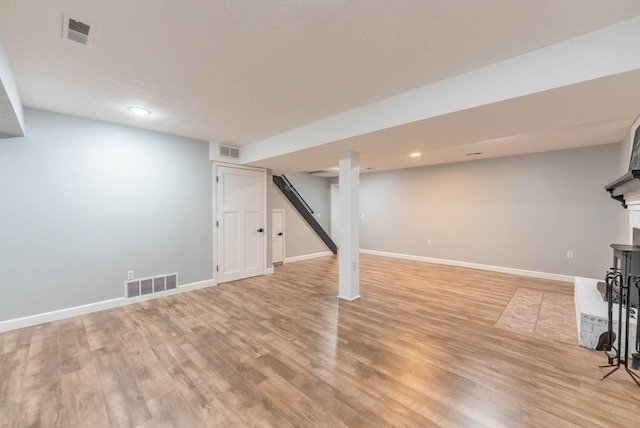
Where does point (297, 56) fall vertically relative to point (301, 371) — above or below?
above

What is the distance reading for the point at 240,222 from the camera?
191 inches

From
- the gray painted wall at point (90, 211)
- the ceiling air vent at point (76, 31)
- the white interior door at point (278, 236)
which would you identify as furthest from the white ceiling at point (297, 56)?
the white interior door at point (278, 236)

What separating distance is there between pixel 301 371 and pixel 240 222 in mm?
3291

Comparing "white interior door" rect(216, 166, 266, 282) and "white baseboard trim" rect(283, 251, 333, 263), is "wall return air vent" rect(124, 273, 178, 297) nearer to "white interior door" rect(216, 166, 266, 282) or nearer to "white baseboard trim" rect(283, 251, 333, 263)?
"white interior door" rect(216, 166, 266, 282)

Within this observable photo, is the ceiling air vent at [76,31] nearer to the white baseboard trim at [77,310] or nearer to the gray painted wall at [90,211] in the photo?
the gray painted wall at [90,211]

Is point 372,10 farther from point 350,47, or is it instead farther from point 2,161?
point 2,161

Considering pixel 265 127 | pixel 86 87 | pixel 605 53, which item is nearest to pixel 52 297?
pixel 86 87

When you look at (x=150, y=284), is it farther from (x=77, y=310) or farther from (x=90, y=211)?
(x=90, y=211)

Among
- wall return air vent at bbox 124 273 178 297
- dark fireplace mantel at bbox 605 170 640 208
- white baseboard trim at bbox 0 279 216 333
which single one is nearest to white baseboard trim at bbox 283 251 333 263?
white baseboard trim at bbox 0 279 216 333

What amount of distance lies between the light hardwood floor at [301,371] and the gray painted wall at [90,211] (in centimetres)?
53

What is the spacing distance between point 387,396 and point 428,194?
547 cm

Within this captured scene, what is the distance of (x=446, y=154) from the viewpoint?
506cm

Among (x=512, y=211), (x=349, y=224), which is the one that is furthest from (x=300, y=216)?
(x=512, y=211)

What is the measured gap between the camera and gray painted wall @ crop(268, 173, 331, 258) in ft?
21.8
